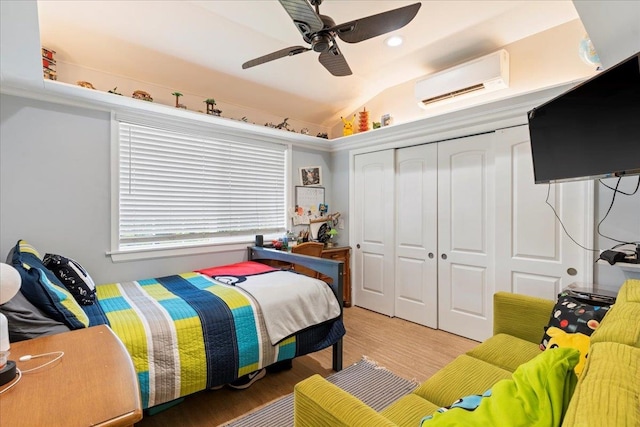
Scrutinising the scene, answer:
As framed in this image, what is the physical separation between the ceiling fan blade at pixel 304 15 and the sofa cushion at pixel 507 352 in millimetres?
1982

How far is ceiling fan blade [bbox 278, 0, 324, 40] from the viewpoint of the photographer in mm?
1280

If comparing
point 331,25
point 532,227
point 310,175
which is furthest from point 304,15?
point 310,175

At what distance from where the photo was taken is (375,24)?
5.10ft

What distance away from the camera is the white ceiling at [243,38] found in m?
2.17

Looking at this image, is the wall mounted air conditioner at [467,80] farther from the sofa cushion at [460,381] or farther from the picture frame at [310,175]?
the sofa cushion at [460,381]

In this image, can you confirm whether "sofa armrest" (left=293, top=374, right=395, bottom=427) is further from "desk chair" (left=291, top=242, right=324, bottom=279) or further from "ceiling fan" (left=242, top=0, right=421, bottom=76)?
"desk chair" (left=291, top=242, right=324, bottom=279)

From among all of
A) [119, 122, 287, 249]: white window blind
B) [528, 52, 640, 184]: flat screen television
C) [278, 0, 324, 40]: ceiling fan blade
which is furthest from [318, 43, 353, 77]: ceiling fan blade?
[119, 122, 287, 249]: white window blind

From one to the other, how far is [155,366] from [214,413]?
0.61 metres

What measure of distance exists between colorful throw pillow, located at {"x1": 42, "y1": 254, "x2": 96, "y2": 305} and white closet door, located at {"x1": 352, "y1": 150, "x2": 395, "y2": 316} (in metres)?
2.80

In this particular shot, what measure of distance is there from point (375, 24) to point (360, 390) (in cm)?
232

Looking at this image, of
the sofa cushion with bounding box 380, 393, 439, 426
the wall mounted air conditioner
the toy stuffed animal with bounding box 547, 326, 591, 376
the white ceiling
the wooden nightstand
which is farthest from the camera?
the wooden nightstand

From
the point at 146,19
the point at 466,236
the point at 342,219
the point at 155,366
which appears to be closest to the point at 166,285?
the point at 155,366

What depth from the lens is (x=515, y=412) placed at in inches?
27.5

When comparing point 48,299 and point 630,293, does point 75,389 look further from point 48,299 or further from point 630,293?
point 630,293
